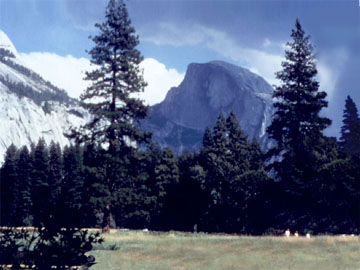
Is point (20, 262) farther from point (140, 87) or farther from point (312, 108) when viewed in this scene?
point (312, 108)

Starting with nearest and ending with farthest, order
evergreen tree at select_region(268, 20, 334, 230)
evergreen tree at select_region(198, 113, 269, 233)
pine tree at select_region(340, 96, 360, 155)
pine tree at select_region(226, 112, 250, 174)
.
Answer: evergreen tree at select_region(268, 20, 334, 230)
pine tree at select_region(340, 96, 360, 155)
evergreen tree at select_region(198, 113, 269, 233)
pine tree at select_region(226, 112, 250, 174)

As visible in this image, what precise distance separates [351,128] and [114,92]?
2959 cm

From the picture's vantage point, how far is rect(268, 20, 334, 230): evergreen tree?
3525 centimetres

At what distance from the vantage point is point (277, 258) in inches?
561

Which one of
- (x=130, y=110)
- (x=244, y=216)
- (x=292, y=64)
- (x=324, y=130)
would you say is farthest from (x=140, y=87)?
(x=244, y=216)

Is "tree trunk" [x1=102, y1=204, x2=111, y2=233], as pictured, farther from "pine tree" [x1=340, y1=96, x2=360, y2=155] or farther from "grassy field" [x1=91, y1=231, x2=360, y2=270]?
"pine tree" [x1=340, y1=96, x2=360, y2=155]

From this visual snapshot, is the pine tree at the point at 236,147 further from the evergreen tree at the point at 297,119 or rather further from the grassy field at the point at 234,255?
the grassy field at the point at 234,255

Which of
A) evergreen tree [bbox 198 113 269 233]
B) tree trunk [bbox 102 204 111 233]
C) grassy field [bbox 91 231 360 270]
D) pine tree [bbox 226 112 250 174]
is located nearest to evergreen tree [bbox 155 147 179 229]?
evergreen tree [bbox 198 113 269 233]

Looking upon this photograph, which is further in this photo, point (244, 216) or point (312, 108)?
point (244, 216)

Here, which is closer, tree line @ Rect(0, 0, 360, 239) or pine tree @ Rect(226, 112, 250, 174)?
tree line @ Rect(0, 0, 360, 239)

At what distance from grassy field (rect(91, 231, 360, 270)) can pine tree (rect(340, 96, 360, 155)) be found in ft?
94.9

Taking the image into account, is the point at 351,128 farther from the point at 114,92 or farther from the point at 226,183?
the point at 114,92

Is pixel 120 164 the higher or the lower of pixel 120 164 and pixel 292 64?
the lower

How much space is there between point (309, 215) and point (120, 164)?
54.6ft
